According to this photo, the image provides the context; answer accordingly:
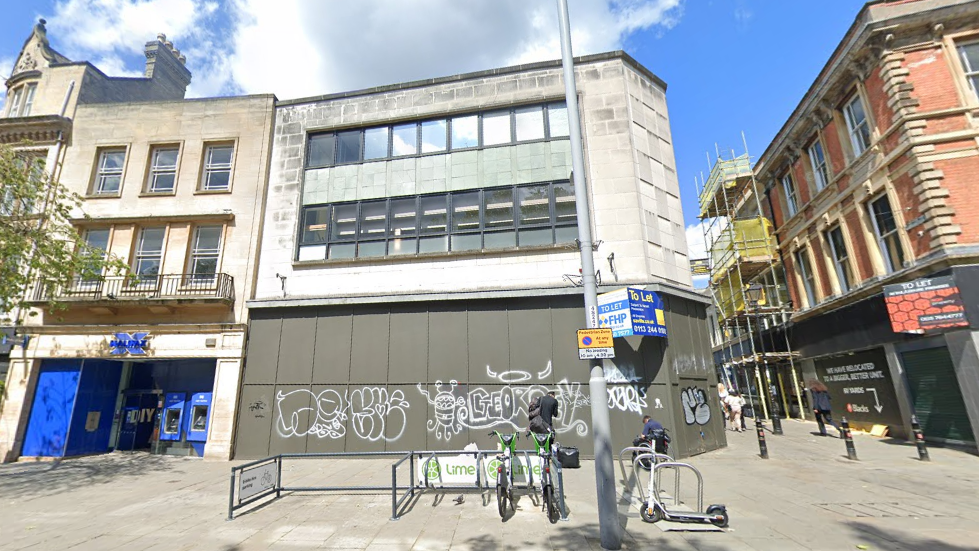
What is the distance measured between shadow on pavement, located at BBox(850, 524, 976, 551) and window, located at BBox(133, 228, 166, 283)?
62.2 feet

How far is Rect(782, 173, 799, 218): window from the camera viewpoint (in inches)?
834

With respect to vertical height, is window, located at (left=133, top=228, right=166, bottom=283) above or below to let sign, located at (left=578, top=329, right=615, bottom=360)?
above

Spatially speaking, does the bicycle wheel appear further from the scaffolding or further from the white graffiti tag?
the scaffolding

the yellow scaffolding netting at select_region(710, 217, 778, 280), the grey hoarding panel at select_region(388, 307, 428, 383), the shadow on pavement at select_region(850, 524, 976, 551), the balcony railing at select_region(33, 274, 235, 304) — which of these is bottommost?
the shadow on pavement at select_region(850, 524, 976, 551)

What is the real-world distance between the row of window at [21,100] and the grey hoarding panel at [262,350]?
14650 millimetres

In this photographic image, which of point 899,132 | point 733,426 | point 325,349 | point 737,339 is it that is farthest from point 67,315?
point 737,339

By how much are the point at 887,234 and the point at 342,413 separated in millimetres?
18907

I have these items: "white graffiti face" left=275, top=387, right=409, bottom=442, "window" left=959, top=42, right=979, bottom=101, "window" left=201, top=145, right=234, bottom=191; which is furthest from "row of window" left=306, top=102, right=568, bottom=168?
"window" left=959, top=42, right=979, bottom=101

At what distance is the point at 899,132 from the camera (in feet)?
44.4

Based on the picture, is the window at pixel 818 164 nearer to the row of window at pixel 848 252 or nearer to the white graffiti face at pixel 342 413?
the row of window at pixel 848 252

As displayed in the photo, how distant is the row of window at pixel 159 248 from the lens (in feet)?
48.6

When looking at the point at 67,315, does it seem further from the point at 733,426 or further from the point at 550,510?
the point at 733,426

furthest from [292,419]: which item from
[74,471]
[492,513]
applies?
[492,513]

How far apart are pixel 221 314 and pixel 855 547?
52.9 feet
